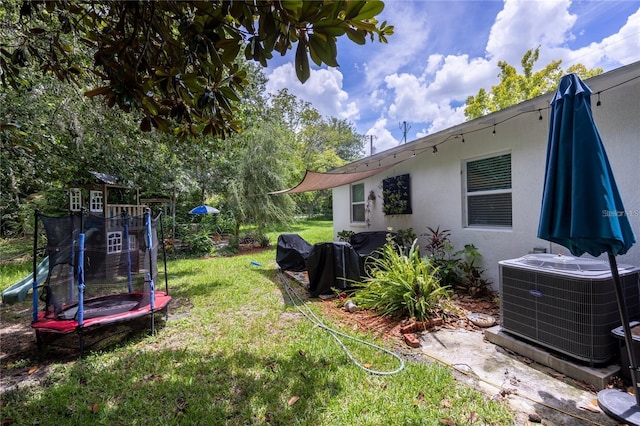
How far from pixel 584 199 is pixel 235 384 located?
126 inches

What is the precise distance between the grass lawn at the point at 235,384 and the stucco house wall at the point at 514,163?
291 centimetres

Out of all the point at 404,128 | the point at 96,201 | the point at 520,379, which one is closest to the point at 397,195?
the point at 520,379

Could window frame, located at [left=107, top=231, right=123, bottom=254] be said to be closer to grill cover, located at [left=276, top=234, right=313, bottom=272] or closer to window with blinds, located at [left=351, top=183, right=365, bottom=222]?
grill cover, located at [left=276, top=234, right=313, bottom=272]

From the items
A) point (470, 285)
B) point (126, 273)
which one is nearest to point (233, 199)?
point (126, 273)

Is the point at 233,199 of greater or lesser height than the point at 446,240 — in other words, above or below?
above

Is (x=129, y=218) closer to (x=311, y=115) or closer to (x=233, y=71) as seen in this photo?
(x=233, y=71)

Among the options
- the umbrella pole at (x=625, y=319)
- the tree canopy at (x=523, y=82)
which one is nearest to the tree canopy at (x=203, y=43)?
the umbrella pole at (x=625, y=319)

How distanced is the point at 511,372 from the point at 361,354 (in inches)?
55.2

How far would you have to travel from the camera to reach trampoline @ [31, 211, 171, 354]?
3.33 metres

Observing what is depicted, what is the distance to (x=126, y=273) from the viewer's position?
15.1 feet

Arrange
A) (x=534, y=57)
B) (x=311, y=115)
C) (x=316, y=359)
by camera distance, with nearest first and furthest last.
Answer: (x=316, y=359)
(x=534, y=57)
(x=311, y=115)

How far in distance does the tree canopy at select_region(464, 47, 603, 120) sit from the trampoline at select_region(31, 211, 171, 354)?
20.7 meters

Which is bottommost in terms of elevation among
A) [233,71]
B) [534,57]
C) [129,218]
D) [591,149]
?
[129,218]

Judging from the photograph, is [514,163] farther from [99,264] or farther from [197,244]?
[197,244]
